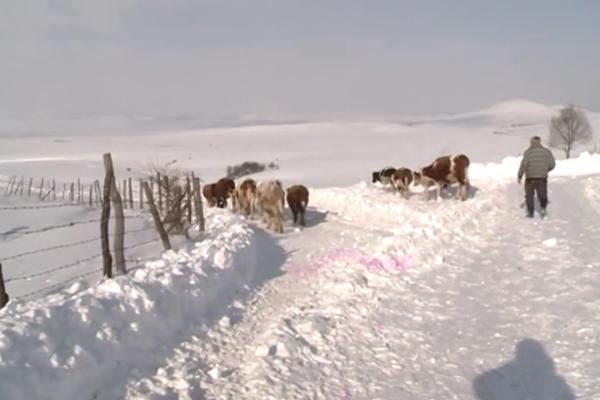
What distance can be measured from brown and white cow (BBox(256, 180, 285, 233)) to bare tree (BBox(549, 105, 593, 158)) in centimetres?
5405

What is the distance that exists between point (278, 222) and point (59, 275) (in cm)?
580

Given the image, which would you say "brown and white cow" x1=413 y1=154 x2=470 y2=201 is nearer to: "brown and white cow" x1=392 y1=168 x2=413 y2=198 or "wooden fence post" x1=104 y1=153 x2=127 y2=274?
"brown and white cow" x1=392 y1=168 x2=413 y2=198

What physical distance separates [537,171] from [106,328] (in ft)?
33.3

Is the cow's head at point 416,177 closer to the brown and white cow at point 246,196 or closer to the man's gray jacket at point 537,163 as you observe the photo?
the brown and white cow at point 246,196

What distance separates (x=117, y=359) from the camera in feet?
16.2

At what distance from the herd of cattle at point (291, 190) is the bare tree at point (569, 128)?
158 ft

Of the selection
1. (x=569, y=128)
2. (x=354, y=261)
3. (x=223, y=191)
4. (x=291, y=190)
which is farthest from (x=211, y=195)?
(x=569, y=128)

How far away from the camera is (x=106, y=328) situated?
203 inches

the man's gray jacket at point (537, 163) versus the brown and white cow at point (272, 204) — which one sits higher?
the man's gray jacket at point (537, 163)

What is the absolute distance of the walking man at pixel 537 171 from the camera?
1224cm

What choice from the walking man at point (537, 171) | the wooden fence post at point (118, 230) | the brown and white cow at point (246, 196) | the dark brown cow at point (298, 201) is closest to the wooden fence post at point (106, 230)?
the wooden fence post at point (118, 230)

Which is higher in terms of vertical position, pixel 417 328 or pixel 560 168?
pixel 560 168

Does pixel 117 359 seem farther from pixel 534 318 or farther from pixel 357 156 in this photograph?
pixel 357 156

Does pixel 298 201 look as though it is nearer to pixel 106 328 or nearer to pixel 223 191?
pixel 223 191
